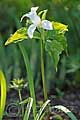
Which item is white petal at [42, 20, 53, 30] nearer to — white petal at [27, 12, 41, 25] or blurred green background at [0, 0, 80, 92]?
white petal at [27, 12, 41, 25]

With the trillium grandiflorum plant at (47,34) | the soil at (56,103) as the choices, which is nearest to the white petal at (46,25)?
the trillium grandiflorum plant at (47,34)

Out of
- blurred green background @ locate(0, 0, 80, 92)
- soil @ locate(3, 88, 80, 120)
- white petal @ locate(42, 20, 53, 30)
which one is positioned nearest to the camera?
white petal @ locate(42, 20, 53, 30)

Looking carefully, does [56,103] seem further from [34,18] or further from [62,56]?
[34,18]

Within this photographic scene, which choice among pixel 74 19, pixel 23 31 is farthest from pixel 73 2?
pixel 23 31

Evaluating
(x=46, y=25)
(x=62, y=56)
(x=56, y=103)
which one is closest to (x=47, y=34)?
(x=46, y=25)

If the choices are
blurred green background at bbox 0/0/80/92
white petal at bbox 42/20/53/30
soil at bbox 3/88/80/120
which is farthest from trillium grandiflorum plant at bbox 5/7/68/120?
blurred green background at bbox 0/0/80/92

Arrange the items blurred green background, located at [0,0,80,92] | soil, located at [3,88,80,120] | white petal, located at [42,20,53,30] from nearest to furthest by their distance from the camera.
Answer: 1. white petal, located at [42,20,53,30]
2. soil, located at [3,88,80,120]
3. blurred green background, located at [0,0,80,92]

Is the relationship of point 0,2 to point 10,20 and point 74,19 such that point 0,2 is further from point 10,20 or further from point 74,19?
point 74,19

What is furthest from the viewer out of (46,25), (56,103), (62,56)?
(62,56)
